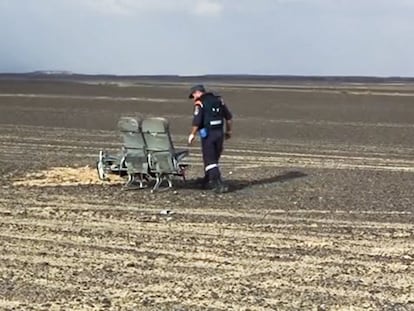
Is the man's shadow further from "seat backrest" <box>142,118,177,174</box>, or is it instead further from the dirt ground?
"seat backrest" <box>142,118,177,174</box>

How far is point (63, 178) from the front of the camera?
50.6 ft

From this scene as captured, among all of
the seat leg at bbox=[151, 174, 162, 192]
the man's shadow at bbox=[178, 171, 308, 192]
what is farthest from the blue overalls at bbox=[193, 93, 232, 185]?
the seat leg at bbox=[151, 174, 162, 192]

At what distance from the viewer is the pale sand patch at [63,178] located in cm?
1491

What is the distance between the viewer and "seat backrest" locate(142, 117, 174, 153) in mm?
14203

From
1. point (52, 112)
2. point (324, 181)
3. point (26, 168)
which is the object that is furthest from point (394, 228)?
point (52, 112)

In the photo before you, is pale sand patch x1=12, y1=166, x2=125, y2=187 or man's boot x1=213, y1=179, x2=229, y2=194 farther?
pale sand patch x1=12, y1=166, x2=125, y2=187

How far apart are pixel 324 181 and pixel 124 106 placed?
1008 inches

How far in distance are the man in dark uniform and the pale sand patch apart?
1658 mm

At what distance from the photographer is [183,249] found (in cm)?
977

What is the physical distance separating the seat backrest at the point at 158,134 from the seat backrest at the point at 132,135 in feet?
0.40

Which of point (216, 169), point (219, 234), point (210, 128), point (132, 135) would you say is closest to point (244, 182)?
point (216, 169)

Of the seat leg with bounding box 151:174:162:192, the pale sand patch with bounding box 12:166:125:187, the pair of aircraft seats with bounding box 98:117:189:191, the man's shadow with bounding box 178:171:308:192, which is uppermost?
the pair of aircraft seats with bounding box 98:117:189:191

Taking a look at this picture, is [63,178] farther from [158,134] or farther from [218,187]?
[218,187]

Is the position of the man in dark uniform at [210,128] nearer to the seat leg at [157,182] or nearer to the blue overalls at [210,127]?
the blue overalls at [210,127]
